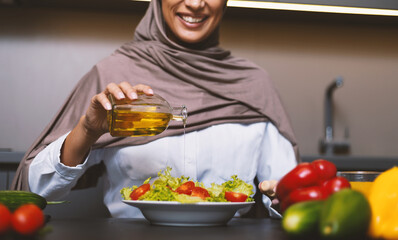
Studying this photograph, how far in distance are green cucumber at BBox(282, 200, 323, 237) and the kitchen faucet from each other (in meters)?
1.81

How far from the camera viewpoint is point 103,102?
39.0 inches

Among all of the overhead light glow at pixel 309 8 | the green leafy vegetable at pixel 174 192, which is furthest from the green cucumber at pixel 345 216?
the overhead light glow at pixel 309 8

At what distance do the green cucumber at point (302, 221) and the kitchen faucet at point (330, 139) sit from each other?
1808 mm

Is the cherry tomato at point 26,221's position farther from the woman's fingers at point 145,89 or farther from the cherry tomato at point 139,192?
the woman's fingers at point 145,89

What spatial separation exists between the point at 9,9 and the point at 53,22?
21 centimetres

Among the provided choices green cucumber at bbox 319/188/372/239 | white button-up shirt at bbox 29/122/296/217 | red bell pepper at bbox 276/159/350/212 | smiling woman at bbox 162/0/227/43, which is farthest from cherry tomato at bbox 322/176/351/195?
smiling woman at bbox 162/0/227/43

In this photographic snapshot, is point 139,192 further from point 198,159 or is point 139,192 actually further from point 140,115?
point 198,159

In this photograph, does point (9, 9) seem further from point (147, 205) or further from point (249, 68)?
point (147, 205)

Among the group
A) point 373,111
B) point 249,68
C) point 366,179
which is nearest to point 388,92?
point 373,111

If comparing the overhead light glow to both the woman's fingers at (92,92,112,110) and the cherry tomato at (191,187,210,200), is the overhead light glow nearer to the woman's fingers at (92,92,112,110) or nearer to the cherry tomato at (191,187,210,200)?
the woman's fingers at (92,92,112,110)

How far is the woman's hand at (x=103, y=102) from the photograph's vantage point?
95cm

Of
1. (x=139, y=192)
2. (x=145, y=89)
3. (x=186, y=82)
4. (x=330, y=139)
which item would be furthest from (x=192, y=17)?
(x=330, y=139)

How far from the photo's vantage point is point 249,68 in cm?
169

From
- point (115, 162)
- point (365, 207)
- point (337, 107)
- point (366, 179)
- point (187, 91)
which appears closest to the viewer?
point (365, 207)
